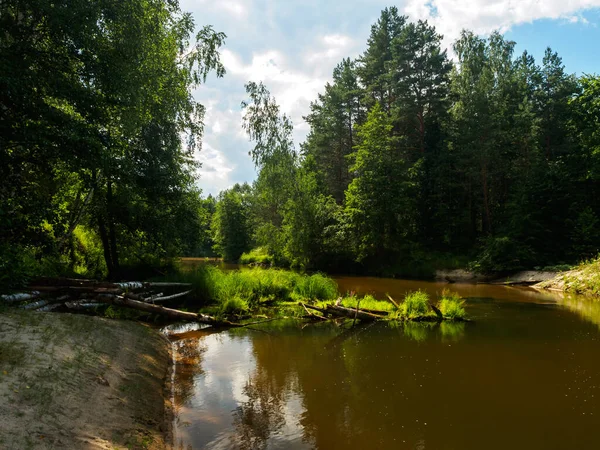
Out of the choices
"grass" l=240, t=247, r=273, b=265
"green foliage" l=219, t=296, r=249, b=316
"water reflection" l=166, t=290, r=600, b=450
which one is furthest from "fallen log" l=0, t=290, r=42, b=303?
"grass" l=240, t=247, r=273, b=265

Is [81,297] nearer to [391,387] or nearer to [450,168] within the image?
[391,387]

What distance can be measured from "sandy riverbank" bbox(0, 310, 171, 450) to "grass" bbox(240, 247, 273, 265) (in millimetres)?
38440

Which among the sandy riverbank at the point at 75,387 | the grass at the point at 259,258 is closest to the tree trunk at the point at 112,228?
the sandy riverbank at the point at 75,387

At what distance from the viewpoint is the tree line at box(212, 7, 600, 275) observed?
29125 millimetres

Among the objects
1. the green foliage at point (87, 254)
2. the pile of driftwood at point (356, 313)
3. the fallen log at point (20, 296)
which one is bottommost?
the pile of driftwood at point (356, 313)

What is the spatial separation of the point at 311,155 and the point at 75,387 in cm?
4252

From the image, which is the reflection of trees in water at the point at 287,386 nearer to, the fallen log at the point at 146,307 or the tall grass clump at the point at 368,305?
the fallen log at the point at 146,307

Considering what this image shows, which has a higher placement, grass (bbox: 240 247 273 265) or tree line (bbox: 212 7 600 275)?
tree line (bbox: 212 7 600 275)

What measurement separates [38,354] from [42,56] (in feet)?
28.4

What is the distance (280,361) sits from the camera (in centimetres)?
960

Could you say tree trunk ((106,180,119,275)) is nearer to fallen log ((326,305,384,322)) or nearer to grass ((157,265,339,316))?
grass ((157,265,339,316))

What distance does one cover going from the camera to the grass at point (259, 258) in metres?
48.7

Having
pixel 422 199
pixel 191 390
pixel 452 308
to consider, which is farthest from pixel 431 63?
pixel 191 390

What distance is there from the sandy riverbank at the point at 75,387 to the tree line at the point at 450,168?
67.1ft
